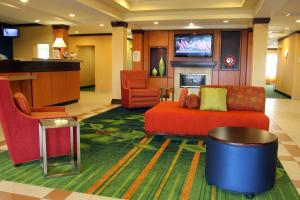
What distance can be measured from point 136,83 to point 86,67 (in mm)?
7099

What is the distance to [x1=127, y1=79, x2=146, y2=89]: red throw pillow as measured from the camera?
7438 millimetres

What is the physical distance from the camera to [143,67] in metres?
11.2

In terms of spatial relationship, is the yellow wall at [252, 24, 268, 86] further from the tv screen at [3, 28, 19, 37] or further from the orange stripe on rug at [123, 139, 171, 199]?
the tv screen at [3, 28, 19, 37]

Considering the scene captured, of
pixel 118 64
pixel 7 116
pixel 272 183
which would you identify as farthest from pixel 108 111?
pixel 272 183

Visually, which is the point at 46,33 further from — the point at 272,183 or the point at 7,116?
the point at 272,183

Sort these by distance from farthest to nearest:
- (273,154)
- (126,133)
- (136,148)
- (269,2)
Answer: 1. (269,2)
2. (126,133)
3. (136,148)
4. (273,154)

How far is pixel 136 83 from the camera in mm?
7539

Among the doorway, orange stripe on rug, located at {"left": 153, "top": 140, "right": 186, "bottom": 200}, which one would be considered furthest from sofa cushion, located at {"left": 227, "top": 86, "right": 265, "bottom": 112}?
the doorway

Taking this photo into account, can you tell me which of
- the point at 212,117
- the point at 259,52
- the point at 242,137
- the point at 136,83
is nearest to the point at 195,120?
the point at 212,117

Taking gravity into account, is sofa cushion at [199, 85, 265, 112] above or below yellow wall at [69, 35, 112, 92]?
below

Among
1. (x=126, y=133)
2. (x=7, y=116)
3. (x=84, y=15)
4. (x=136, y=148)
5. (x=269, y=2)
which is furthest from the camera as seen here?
(x=84, y=15)

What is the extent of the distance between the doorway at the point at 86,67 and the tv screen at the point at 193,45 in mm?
4850

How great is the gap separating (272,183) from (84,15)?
652 centimetres

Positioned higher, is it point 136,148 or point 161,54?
point 161,54
